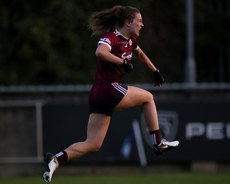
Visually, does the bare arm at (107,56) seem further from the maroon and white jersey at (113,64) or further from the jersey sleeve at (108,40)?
the maroon and white jersey at (113,64)

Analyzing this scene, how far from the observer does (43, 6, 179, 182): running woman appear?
6.89 metres

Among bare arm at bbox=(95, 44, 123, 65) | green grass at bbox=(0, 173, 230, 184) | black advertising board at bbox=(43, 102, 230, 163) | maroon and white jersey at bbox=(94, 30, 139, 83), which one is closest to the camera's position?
bare arm at bbox=(95, 44, 123, 65)

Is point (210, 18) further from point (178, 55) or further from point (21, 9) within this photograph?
point (21, 9)

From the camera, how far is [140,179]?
1162 centimetres

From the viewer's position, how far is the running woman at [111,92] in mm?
6895

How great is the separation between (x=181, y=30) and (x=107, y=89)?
2114 centimetres

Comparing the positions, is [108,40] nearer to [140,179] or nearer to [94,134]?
[94,134]

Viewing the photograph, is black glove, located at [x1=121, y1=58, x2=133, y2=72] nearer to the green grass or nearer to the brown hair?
the brown hair

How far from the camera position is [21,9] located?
71.8 feet

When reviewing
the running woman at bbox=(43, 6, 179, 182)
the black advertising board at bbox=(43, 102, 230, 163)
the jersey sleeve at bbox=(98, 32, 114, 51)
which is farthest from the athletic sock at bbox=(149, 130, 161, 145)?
the black advertising board at bbox=(43, 102, 230, 163)

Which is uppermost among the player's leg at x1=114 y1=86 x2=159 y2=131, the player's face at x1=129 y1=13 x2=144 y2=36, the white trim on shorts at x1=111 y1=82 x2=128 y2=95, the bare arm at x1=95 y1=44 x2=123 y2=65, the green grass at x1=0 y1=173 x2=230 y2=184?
the player's face at x1=129 y1=13 x2=144 y2=36

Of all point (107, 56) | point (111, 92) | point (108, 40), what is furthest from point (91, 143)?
point (108, 40)

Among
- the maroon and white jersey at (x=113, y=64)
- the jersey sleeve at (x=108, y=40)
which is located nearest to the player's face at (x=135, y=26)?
the maroon and white jersey at (x=113, y=64)

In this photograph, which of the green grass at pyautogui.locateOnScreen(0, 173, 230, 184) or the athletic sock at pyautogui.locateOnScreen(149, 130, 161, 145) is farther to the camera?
the green grass at pyautogui.locateOnScreen(0, 173, 230, 184)
